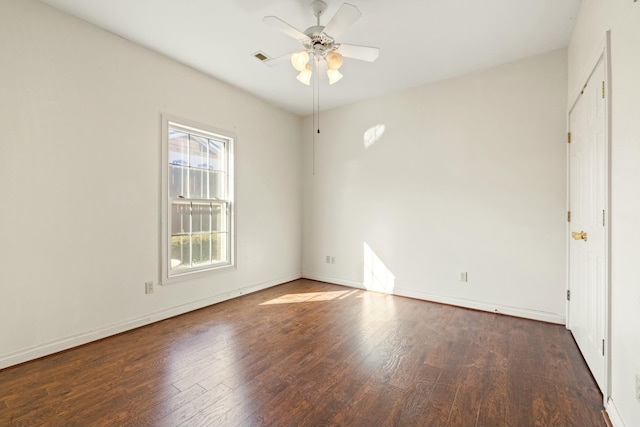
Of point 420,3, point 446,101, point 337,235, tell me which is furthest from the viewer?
point 337,235

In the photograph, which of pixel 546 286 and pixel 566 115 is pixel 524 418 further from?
pixel 566 115

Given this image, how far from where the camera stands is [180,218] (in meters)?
3.42

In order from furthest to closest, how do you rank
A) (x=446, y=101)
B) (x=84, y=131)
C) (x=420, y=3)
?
(x=446, y=101), (x=84, y=131), (x=420, y=3)

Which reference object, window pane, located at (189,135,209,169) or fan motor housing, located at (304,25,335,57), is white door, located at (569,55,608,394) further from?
window pane, located at (189,135,209,169)

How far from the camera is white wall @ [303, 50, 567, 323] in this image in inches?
121

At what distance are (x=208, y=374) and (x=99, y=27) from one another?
3.17m

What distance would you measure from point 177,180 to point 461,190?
340 cm

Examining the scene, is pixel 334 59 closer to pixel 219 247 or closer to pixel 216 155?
pixel 216 155

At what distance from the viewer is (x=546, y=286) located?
3.08m

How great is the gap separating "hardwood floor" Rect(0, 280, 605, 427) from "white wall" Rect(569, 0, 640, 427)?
1.20 feet

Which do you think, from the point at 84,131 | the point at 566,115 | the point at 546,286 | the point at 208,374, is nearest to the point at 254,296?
the point at 208,374

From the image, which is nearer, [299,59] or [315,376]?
[315,376]

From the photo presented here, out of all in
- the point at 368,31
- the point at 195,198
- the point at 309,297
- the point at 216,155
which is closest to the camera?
the point at 368,31

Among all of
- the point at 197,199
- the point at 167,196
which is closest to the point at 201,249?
the point at 197,199
